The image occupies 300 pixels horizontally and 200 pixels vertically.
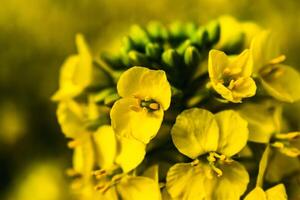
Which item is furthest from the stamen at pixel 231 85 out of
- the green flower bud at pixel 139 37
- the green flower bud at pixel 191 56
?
the green flower bud at pixel 139 37

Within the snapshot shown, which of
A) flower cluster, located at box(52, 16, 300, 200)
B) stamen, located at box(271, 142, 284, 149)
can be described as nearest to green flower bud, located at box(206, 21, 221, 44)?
flower cluster, located at box(52, 16, 300, 200)

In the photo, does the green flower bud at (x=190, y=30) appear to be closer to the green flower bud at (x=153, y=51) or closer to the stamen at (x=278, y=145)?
the green flower bud at (x=153, y=51)

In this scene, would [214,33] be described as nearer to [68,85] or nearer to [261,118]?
[261,118]

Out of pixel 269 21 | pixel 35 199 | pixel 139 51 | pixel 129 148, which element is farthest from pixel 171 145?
pixel 269 21

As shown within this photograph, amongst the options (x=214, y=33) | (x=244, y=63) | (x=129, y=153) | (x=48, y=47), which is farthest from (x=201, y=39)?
(x=48, y=47)

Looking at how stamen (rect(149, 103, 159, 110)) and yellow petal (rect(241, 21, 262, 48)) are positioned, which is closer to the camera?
stamen (rect(149, 103, 159, 110))

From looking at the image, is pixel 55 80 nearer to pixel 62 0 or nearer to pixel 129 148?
pixel 62 0

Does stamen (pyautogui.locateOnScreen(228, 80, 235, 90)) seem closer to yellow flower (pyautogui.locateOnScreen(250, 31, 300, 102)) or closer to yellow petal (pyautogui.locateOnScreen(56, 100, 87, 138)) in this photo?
yellow flower (pyautogui.locateOnScreen(250, 31, 300, 102))
